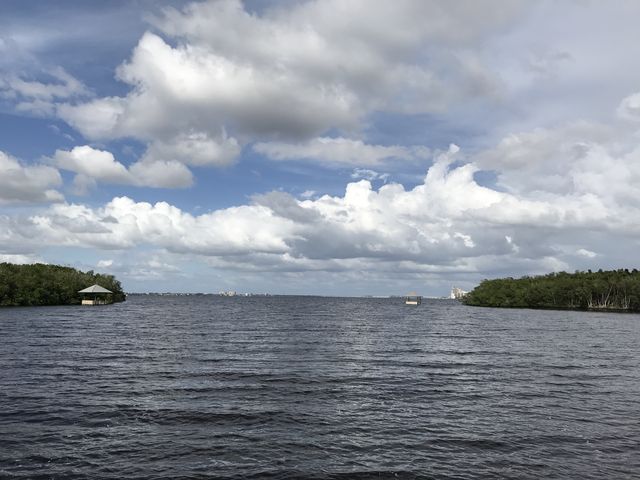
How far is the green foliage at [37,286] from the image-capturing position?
152000mm

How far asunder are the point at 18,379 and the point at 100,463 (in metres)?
21.4

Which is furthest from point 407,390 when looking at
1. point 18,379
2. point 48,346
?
point 48,346

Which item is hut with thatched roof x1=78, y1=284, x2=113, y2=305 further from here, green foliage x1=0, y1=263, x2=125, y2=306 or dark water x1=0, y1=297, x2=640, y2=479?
dark water x1=0, y1=297, x2=640, y2=479

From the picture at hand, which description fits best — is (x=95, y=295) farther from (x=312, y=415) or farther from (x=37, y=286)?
(x=312, y=415)

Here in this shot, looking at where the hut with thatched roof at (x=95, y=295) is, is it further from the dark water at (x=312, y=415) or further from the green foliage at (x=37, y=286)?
the dark water at (x=312, y=415)

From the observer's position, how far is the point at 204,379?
37938 mm

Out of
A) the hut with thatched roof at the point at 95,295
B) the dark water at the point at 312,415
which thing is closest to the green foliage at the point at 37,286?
the hut with thatched roof at the point at 95,295

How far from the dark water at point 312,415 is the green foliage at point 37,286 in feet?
376

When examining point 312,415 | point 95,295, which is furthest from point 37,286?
point 312,415

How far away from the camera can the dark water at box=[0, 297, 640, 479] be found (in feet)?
66.6

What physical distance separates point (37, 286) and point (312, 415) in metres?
162

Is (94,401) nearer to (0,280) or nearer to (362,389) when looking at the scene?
(362,389)

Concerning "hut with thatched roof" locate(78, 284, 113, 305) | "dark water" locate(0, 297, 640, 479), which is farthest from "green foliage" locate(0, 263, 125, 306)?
"dark water" locate(0, 297, 640, 479)

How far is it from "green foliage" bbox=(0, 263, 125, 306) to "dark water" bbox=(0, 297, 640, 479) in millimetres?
114498
